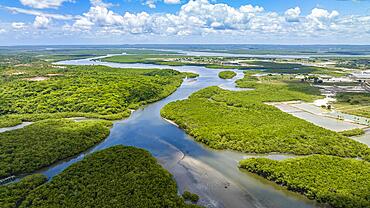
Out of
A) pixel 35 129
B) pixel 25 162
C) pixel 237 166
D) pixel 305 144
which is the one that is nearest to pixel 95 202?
pixel 25 162

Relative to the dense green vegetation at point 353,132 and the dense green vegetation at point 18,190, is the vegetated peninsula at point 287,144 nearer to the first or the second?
the dense green vegetation at point 353,132

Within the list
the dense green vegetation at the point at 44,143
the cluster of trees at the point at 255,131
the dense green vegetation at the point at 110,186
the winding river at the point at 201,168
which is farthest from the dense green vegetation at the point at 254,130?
the dense green vegetation at the point at 44,143

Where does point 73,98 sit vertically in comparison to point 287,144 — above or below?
above

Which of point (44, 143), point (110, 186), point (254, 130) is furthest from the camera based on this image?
point (254, 130)

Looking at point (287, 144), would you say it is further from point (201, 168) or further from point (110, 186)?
point (110, 186)

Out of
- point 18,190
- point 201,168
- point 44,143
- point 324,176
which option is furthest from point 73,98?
Answer: point 324,176
